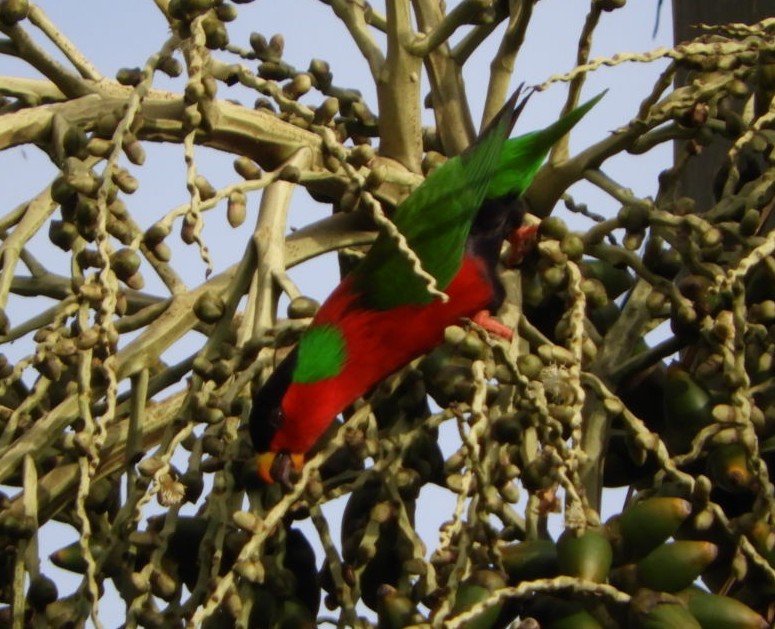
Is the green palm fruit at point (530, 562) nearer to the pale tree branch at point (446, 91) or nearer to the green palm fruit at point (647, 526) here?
the green palm fruit at point (647, 526)

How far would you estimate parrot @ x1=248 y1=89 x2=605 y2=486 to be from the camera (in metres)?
1.99

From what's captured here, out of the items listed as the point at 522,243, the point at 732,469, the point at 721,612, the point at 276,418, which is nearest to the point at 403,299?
the point at 522,243

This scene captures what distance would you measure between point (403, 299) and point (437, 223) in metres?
0.12

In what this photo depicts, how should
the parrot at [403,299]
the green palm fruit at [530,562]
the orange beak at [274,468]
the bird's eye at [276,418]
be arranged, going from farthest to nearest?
the parrot at [403,299] < the bird's eye at [276,418] < the orange beak at [274,468] < the green palm fruit at [530,562]

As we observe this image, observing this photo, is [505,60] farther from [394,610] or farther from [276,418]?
[394,610]

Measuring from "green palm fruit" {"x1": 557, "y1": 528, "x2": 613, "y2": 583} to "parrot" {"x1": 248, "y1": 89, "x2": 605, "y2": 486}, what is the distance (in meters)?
0.48

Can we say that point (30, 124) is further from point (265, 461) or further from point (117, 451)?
point (265, 461)

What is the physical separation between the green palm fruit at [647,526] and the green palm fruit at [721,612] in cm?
6

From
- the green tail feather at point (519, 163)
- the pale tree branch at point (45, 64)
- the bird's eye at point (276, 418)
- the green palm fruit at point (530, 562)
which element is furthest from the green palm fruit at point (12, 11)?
the green palm fruit at point (530, 562)

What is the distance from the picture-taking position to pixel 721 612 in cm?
143

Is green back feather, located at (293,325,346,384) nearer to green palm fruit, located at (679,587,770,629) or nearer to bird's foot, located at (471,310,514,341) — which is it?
bird's foot, located at (471,310,514,341)

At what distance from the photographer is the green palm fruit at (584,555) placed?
1.43 meters

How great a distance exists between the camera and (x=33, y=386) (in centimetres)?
177

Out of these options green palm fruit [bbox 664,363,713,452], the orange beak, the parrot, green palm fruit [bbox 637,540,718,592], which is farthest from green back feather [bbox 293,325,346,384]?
green palm fruit [bbox 637,540,718,592]
